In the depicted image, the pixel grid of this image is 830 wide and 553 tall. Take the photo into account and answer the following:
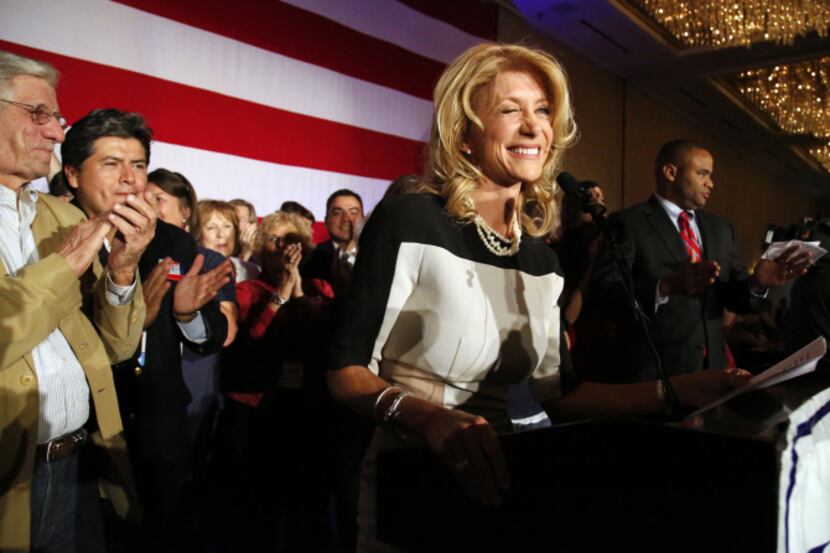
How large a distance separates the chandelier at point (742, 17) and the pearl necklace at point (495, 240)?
5.18 m

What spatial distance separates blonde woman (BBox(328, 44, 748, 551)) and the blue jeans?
0.75 m

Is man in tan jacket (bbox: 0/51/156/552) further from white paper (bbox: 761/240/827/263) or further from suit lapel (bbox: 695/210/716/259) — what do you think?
suit lapel (bbox: 695/210/716/259)

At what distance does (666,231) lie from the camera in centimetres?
311

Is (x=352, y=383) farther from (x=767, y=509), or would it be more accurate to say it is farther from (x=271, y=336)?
(x=271, y=336)

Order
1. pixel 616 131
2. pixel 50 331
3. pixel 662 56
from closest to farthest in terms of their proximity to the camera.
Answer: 1. pixel 50 331
2. pixel 662 56
3. pixel 616 131

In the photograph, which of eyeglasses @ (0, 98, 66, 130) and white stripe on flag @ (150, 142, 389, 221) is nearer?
eyeglasses @ (0, 98, 66, 130)

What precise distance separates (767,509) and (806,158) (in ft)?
45.6

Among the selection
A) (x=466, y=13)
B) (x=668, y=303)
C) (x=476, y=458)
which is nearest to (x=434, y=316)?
(x=476, y=458)

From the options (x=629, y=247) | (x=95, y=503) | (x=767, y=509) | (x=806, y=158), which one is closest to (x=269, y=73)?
(x=629, y=247)

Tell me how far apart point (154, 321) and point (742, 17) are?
5.33 metres

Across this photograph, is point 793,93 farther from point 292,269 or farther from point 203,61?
point 292,269

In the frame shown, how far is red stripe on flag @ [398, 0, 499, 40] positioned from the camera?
5.01 meters

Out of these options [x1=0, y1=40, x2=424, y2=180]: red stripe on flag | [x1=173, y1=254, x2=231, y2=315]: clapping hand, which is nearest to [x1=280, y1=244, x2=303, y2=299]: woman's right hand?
[x1=0, y1=40, x2=424, y2=180]: red stripe on flag

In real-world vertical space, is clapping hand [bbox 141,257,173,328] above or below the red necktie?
below
